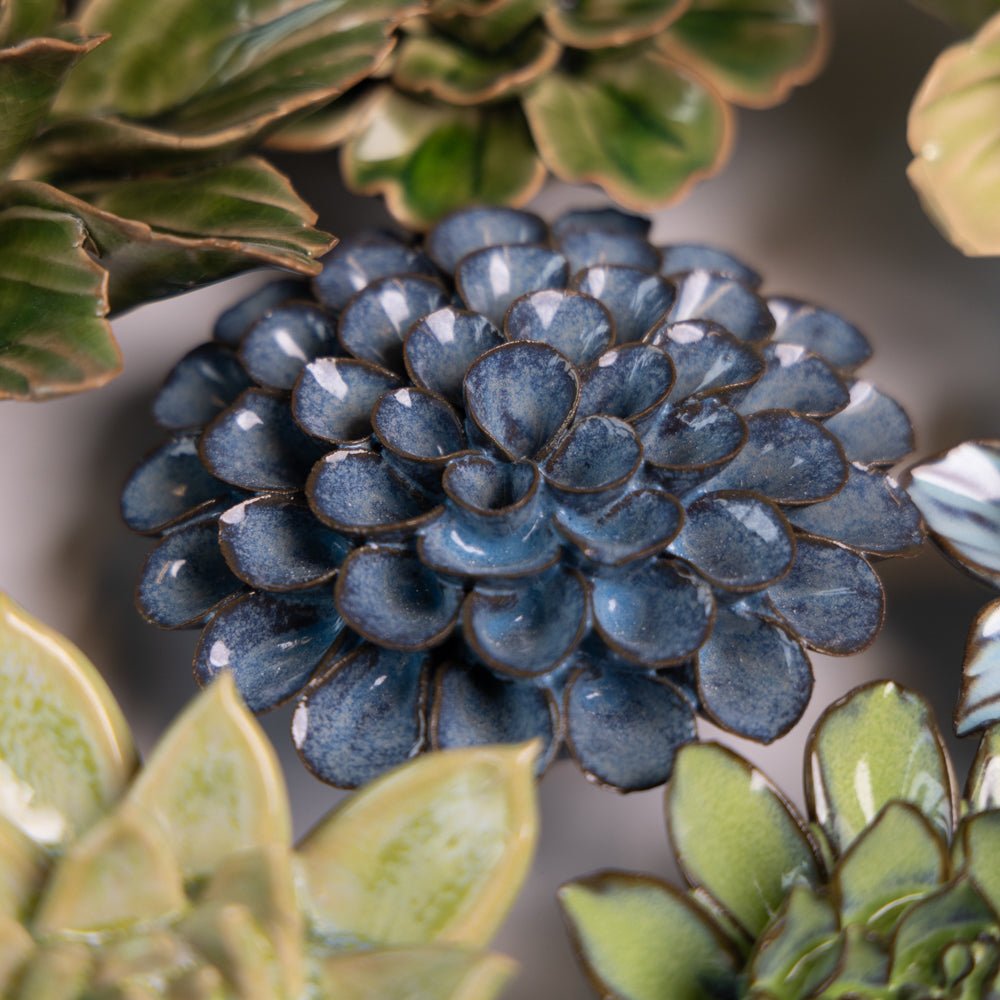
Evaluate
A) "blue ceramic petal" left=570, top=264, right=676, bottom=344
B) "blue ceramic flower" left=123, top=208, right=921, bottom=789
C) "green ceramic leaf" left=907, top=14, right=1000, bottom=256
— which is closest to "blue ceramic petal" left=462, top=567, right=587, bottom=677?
"blue ceramic flower" left=123, top=208, right=921, bottom=789

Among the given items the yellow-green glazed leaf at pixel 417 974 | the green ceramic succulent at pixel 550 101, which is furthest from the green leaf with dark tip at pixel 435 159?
the yellow-green glazed leaf at pixel 417 974

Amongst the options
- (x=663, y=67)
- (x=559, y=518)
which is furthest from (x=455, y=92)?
(x=559, y=518)

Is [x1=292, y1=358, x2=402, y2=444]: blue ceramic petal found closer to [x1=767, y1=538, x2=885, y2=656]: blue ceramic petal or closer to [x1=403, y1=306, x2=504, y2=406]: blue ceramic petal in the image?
[x1=403, y1=306, x2=504, y2=406]: blue ceramic petal

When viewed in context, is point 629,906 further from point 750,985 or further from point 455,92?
point 455,92

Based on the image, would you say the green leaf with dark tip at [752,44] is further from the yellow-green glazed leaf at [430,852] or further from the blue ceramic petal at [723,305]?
the yellow-green glazed leaf at [430,852]

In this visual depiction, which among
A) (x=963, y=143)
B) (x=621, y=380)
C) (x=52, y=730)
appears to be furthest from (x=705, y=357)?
(x=52, y=730)

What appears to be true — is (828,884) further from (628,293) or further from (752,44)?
(752,44)
